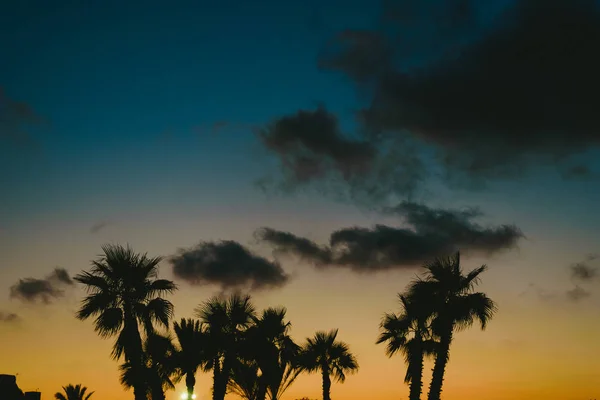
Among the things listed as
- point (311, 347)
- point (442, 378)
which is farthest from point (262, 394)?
point (442, 378)

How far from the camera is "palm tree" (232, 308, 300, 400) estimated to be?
1927 inches

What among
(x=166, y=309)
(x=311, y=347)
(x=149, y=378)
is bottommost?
(x=149, y=378)

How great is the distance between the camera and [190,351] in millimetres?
48781

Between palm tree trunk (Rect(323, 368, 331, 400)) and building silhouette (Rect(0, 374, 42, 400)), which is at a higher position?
palm tree trunk (Rect(323, 368, 331, 400))

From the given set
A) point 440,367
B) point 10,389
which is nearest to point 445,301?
point 440,367

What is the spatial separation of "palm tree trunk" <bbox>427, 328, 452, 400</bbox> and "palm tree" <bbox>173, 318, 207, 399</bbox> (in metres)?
16.1

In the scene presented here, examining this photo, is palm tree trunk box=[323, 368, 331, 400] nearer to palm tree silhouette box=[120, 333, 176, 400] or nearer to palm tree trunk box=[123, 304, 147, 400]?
palm tree silhouette box=[120, 333, 176, 400]

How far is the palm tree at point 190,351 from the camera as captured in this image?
1903 inches

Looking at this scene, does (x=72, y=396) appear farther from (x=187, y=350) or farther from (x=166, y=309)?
(x=166, y=309)

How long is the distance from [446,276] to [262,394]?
55.9ft

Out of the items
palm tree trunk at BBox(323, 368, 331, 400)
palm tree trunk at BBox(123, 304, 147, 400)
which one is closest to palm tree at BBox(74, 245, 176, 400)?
palm tree trunk at BBox(123, 304, 147, 400)

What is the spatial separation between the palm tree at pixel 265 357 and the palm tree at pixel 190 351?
9.59ft

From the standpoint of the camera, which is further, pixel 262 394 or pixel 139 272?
pixel 262 394

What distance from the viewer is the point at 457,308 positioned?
141 feet
